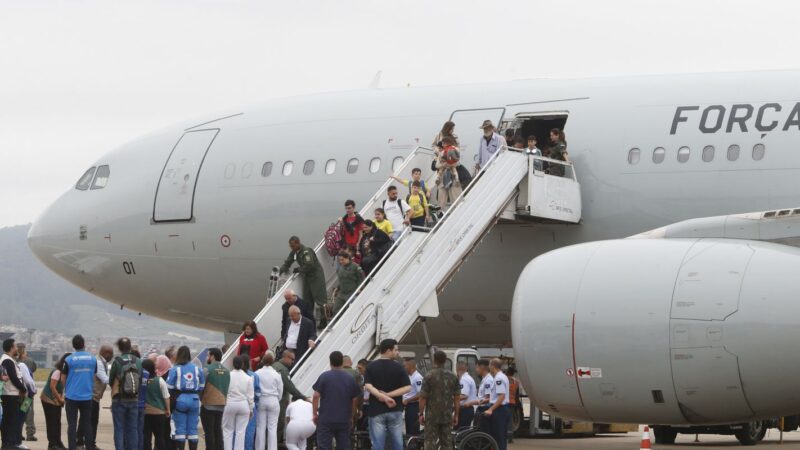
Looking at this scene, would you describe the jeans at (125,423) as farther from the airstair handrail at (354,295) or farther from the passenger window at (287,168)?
the passenger window at (287,168)

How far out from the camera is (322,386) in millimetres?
13961

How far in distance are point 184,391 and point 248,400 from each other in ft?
2.53

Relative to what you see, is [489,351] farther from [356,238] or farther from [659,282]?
[659,282]

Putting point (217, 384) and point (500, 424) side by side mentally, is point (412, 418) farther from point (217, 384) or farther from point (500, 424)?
point (217, 384)

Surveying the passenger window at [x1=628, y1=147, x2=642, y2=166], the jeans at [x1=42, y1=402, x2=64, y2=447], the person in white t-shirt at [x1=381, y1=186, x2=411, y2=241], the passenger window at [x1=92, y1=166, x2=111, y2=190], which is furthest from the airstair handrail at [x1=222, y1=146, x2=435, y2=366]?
the passenger window at [x1=92, y1=166, x2=111, y2=190]

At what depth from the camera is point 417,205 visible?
1744 centimetres

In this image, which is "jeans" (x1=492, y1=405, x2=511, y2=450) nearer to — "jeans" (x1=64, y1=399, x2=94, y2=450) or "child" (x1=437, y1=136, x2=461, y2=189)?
"child" (x1=437, y1=136, x2=461, y2=189)

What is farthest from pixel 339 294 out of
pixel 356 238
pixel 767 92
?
pixel 767 92

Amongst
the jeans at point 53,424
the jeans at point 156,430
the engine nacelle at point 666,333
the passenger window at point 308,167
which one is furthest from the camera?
the passenger window at point 308,167

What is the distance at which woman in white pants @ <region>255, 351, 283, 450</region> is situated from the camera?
15.3 metres

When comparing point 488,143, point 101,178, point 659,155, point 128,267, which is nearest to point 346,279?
point 488,143

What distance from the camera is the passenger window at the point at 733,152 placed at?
1745 cm

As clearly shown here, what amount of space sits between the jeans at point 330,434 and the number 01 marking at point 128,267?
8466 millimetres

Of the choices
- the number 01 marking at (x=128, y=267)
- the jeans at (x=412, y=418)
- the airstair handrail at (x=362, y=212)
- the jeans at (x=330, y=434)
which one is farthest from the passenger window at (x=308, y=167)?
the jeans at (x=330, y=434)
